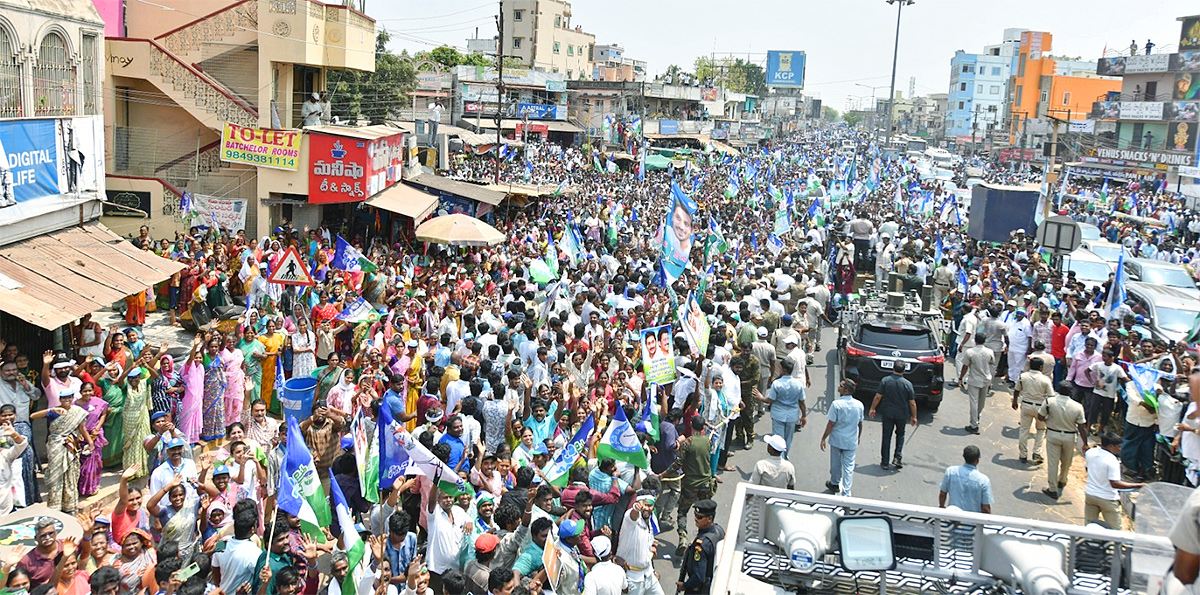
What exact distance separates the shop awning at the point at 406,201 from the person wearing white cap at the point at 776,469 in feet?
50.7

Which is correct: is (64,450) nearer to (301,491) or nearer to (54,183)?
(301,491)

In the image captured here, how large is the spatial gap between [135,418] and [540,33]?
81061mm

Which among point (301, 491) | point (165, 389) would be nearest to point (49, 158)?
point (165, 389)

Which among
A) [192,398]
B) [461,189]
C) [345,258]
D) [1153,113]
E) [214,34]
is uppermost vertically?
[1153,113]

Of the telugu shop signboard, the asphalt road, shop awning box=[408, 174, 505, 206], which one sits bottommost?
the asphalt road

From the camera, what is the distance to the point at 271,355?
11656 mm

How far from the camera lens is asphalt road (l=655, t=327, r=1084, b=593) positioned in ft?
34.7

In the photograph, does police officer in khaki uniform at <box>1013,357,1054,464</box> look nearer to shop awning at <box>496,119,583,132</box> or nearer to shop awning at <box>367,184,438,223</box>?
shop awning at <box>367,184,438,223</box>

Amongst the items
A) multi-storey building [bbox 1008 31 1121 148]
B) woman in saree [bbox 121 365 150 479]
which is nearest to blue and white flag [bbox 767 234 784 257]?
woman in saree [bbox 121 365 150 479]

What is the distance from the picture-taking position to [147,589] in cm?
657

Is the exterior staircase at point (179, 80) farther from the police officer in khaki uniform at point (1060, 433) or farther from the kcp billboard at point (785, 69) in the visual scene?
the kcp billboard at point (785, 69)

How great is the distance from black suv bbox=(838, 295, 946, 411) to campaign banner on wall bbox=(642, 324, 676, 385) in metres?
3.33

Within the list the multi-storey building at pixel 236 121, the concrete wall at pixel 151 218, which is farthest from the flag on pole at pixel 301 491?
the concrete wall at pixel 151 218

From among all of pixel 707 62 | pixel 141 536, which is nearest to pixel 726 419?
pixel 141 536
